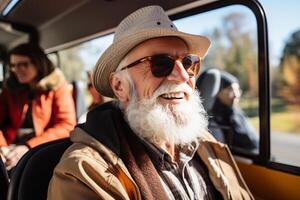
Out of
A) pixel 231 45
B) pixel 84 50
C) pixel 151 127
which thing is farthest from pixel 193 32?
pixel 231 45

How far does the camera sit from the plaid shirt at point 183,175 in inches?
57.8

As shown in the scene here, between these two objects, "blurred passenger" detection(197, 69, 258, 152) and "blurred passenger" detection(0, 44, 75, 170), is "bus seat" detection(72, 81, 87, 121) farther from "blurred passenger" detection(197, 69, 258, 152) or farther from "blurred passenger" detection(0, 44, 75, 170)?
"blurred passenger" detection(197, 69, 258, 152)

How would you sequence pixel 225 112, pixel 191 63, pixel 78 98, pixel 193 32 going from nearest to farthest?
pixel 191 63, pixel 193 32, pixel 225 112, pixel 78 98

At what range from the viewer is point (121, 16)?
2455mm

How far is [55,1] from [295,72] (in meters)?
13.9

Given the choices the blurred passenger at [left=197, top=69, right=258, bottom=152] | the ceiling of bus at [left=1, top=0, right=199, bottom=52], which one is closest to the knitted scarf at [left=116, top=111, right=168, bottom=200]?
the ceiling of bus at [left=1, top=0, right=199, bottom=52]

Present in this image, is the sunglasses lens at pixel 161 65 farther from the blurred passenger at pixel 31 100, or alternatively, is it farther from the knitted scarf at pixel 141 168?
the blurred passenger at pixel 31 100

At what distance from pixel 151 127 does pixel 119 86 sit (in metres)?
0.27

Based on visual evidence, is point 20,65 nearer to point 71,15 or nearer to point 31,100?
point 31,100

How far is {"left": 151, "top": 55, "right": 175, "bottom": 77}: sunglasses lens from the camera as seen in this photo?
1535mm

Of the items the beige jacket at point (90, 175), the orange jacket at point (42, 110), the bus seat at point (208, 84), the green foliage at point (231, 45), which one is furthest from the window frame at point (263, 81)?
the green foliage at point (231, 45)

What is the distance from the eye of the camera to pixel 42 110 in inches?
115

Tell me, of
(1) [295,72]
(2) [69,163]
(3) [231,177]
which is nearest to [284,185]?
(3) [231,177]

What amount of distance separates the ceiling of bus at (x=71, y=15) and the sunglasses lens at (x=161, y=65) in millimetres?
769
